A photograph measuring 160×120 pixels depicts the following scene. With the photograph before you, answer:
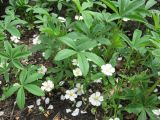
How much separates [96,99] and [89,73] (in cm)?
15

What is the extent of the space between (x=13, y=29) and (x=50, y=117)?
2.04ft

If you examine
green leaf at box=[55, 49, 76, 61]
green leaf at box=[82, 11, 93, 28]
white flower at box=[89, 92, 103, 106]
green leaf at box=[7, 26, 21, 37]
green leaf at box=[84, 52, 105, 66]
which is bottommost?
white flower at box=[89, 92, 103, 106]

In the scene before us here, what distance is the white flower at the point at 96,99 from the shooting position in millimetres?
1960

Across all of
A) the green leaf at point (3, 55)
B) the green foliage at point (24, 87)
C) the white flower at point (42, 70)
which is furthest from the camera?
the white flower at point (42, 70)

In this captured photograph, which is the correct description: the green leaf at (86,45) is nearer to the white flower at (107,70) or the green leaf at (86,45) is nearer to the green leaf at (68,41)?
the green leaf at (68,41)

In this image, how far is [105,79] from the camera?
1.96m

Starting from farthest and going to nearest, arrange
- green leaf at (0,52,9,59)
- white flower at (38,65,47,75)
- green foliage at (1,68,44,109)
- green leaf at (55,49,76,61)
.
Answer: white flower at (38,65,47,75) → green leaf at (0,52,9,59) → green foliage at (1,68,44,109) → green leaf at (55,49,76,61)

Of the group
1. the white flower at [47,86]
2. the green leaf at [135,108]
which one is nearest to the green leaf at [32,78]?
the white flower at [47,86]

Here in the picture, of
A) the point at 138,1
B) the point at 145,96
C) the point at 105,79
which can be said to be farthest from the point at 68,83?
the point at 138,1

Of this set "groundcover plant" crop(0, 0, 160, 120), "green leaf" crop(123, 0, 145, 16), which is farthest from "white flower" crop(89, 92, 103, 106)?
"green leaf" crop(123, 0, 145, 16)

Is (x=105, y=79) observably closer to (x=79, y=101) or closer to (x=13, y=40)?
(x=79, y=101)

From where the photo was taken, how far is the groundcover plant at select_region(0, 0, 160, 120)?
187cm

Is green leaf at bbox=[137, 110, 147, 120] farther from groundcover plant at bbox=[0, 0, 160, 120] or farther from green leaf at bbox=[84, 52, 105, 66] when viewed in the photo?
green leaf at bbox=[84, 52, 105, 66]

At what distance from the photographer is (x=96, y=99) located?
198cm
